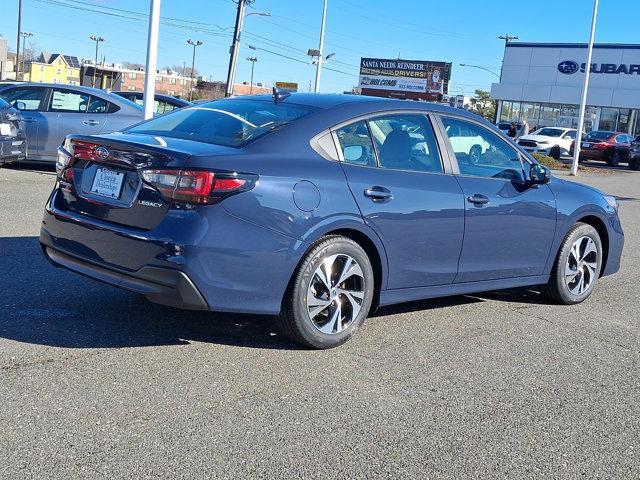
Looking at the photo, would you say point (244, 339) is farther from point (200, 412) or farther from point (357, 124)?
point (357, 124)

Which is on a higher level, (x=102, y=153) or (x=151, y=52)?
(x=151, y=52)

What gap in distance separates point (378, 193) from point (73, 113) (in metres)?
9.50

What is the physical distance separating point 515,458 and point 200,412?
149 cm

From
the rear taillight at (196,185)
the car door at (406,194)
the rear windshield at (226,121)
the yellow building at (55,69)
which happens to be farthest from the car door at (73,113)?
the yellow building at (55,69)

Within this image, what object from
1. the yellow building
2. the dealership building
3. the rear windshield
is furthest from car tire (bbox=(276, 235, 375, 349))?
the yellow building

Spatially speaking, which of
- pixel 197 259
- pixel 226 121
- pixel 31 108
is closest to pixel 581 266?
pixel 226 121

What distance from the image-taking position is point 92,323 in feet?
16.0

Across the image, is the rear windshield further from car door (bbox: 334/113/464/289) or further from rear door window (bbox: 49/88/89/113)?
rear door window (bbox: 49/88/89/113)

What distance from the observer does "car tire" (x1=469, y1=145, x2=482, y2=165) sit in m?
5.61

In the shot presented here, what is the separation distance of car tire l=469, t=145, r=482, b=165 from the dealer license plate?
257cm

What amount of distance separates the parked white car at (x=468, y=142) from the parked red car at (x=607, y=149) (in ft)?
102

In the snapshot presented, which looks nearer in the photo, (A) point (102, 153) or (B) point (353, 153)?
(A) point (102, 153)

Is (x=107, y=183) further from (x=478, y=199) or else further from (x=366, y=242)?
(x=478, y=199)

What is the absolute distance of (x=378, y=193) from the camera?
4781 millimetres
